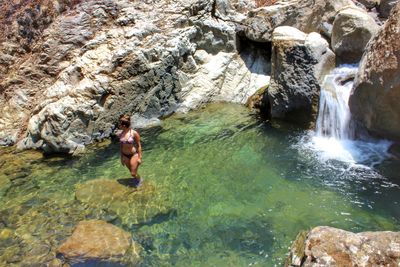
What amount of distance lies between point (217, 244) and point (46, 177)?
6245 millimetres

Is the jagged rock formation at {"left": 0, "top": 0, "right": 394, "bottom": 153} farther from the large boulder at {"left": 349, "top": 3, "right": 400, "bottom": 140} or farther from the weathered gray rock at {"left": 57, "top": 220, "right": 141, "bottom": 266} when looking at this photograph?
the weathered gray rock at {"left": 57, "top": 220, "right": 141, "bottom": 266}

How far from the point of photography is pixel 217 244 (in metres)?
7.59

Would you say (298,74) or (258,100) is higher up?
Result: (298,74)

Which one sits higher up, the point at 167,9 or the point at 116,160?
the point at 167,9

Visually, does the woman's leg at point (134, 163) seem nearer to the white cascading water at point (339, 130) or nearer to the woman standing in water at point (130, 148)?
the woman standing in water at point (130, 148)

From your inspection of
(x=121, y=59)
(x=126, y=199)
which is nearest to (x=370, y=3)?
(x=121, y=59)

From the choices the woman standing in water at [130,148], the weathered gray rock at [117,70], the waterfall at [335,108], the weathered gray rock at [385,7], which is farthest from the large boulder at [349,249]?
the weathered gray rock at [385,7]

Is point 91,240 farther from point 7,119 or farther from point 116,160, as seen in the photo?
point 7,119

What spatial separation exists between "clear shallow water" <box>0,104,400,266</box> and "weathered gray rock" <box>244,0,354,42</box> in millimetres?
5144

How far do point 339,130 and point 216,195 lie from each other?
206 inches

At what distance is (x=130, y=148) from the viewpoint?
9.65 meters

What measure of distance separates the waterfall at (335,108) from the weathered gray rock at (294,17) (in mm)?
3020

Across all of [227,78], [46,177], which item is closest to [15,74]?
[46,177]

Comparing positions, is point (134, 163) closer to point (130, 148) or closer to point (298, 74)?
point (130, 148)
